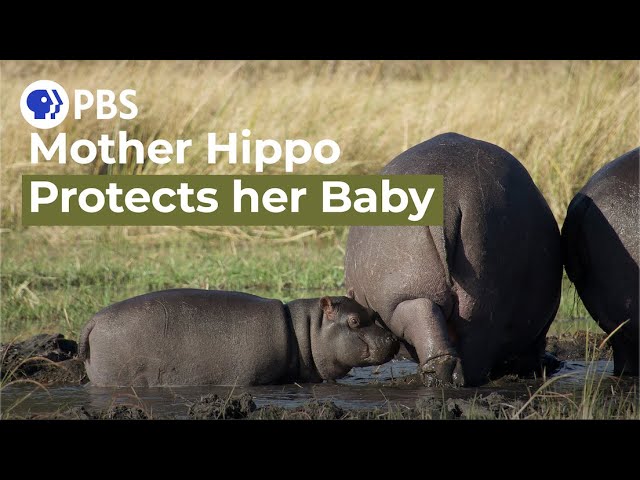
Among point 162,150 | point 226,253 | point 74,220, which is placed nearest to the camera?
point 74,220

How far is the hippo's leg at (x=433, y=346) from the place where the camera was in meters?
6.03

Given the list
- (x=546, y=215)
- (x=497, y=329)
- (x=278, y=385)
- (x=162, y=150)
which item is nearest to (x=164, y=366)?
(x=278, y=385)

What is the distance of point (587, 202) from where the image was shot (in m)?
6.52

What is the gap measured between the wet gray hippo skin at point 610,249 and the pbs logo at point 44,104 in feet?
17.0

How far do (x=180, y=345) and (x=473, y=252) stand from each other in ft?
5.48

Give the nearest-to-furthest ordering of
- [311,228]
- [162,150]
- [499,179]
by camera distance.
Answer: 1. [499,179]
2. [311,228]
3. [162,150]

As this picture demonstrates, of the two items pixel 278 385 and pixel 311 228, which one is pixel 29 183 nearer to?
pixel 278 385

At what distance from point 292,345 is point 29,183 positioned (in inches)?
82.8

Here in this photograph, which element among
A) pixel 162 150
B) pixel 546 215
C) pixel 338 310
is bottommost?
pixel 338 310

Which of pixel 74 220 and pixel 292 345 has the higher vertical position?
pixel 74 220

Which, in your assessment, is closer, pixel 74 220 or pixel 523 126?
pixel 74 220

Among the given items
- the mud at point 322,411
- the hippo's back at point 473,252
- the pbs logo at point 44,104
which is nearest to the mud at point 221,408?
the mud at point 322,411

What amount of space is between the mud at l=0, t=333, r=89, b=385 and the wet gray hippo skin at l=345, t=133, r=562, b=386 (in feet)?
5.49

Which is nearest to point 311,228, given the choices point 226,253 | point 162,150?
point 226,253
